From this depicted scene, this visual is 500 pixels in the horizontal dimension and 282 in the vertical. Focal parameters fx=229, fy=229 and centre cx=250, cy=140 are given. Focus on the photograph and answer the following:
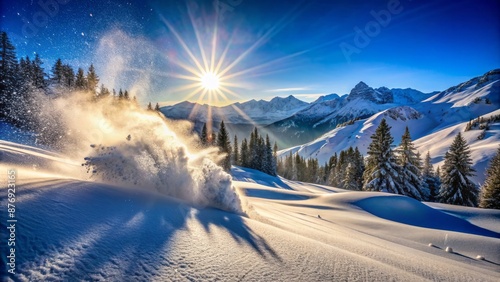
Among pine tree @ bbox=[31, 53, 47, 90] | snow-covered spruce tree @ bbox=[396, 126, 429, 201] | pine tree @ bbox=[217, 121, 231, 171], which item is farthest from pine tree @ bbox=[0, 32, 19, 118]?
snow-covered spruce tree @ bbox=[396, 126, 429, 201]

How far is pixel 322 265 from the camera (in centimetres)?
263

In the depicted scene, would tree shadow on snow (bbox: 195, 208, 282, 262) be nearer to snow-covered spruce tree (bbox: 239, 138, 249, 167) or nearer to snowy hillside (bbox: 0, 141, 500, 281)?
snowy hillside (bbox: 0, 141, 500, 281)

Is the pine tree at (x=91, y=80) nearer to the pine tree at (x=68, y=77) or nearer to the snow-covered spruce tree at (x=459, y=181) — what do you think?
the pine tree at (x=68, y=77)

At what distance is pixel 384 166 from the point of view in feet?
86.5

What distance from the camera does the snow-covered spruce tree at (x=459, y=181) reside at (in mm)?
26062

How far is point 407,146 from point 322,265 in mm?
31378

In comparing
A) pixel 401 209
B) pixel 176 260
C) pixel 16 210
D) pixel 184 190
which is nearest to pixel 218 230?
pixel 176 260

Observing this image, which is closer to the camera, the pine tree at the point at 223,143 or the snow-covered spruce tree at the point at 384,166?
the snow-covered spruce tree at the point at 384,166

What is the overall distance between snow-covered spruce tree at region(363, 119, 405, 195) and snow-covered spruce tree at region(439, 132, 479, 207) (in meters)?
5.95

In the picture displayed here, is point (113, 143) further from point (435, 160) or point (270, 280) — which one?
point (435, 160)

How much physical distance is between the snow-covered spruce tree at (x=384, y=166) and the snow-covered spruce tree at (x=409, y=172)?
78cm

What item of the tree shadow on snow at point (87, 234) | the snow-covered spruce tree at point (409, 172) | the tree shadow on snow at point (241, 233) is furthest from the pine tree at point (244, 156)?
the tree shadow on snow at point (87, 234)

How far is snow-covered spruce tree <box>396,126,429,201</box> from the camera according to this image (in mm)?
26016

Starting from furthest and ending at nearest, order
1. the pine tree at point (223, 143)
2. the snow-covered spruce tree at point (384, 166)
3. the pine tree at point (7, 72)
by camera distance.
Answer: the pine tree at point (223, 143) → the pine tree at point (7, 72) → the snow-covered spruce tree at point (384, 166)
